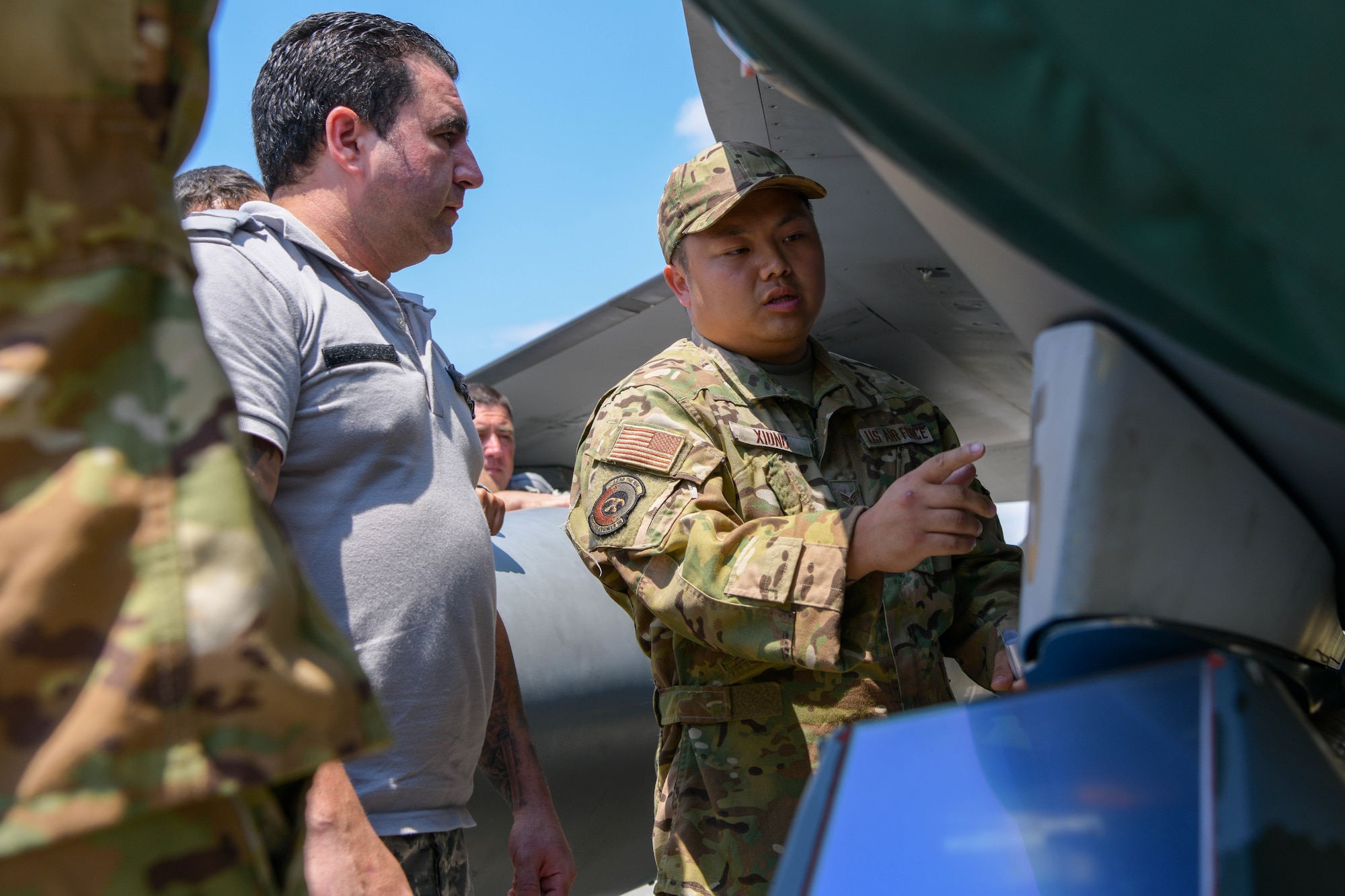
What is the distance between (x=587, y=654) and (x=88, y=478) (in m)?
2.55

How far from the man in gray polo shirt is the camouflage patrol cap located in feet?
1.36

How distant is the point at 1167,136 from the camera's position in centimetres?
67

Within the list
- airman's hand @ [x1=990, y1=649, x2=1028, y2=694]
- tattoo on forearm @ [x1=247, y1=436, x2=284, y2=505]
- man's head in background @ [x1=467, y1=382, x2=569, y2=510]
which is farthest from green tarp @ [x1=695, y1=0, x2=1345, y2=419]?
man's head in background @ [x1=467, y1=382, x2=569, y2=510]

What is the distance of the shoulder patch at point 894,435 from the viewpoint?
188cm

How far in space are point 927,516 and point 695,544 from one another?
334mm

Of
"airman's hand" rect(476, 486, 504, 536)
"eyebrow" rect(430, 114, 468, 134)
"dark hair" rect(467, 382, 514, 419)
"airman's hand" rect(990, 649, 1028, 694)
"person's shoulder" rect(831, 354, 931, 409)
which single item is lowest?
"dark hair" rect(467, 382, 514, 419)

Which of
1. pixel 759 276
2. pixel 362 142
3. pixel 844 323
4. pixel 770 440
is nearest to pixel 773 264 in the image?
pixel 759 276

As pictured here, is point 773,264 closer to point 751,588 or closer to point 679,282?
point 679,282

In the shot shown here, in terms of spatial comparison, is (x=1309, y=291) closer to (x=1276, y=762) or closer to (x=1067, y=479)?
(x=1067, y=479)

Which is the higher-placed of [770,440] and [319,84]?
[319,84]

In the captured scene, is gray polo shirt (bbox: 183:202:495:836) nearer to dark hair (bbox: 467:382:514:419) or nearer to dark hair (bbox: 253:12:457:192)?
dark hair (bbox: 253:12:457:192)

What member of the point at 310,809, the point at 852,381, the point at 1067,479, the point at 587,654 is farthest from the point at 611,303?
the point at 1067,479

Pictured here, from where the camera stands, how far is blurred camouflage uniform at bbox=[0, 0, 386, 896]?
0.54 meters

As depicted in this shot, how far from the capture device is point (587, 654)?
120 inches
